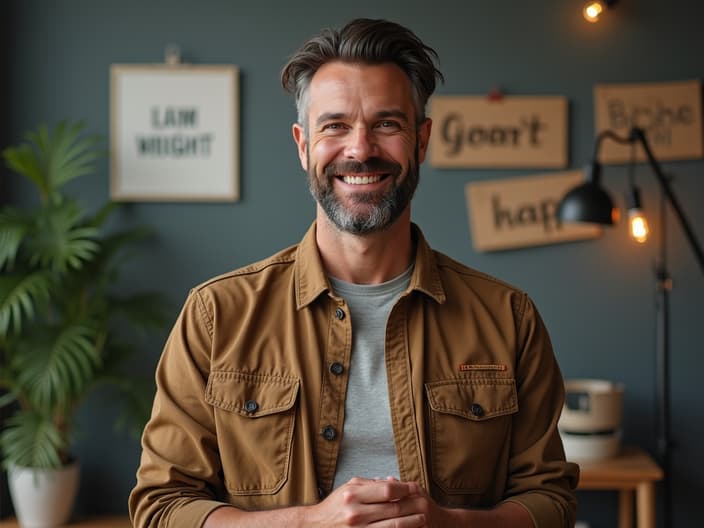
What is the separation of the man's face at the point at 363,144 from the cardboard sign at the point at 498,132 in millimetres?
1846

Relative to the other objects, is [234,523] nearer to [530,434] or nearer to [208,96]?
[530,434]

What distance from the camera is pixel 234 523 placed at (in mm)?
1463

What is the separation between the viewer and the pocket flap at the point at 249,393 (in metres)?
1.56

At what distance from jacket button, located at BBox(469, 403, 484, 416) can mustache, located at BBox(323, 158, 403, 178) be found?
1.48ft

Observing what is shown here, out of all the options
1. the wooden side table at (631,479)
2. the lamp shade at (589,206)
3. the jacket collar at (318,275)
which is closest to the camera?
the jacket collar at (318,275)

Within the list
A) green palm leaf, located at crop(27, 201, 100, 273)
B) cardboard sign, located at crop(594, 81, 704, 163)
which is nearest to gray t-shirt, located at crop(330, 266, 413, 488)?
green palm leaf, located at crop(27, 201, 100, 273)

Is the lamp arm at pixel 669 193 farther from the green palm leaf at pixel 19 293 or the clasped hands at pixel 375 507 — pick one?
the green palm leaf at pixel 19 293

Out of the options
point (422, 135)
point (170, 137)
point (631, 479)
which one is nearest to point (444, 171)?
point (170, 137)

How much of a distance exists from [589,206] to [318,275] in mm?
1691

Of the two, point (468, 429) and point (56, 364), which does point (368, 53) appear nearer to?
point (468, 429)

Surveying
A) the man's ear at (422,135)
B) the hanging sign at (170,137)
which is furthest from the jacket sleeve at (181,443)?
the hanging sign at (170,137)

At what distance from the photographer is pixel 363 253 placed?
1665 millimetres

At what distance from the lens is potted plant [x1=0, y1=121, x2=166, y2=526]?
3.06m

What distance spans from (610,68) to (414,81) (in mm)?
2048
